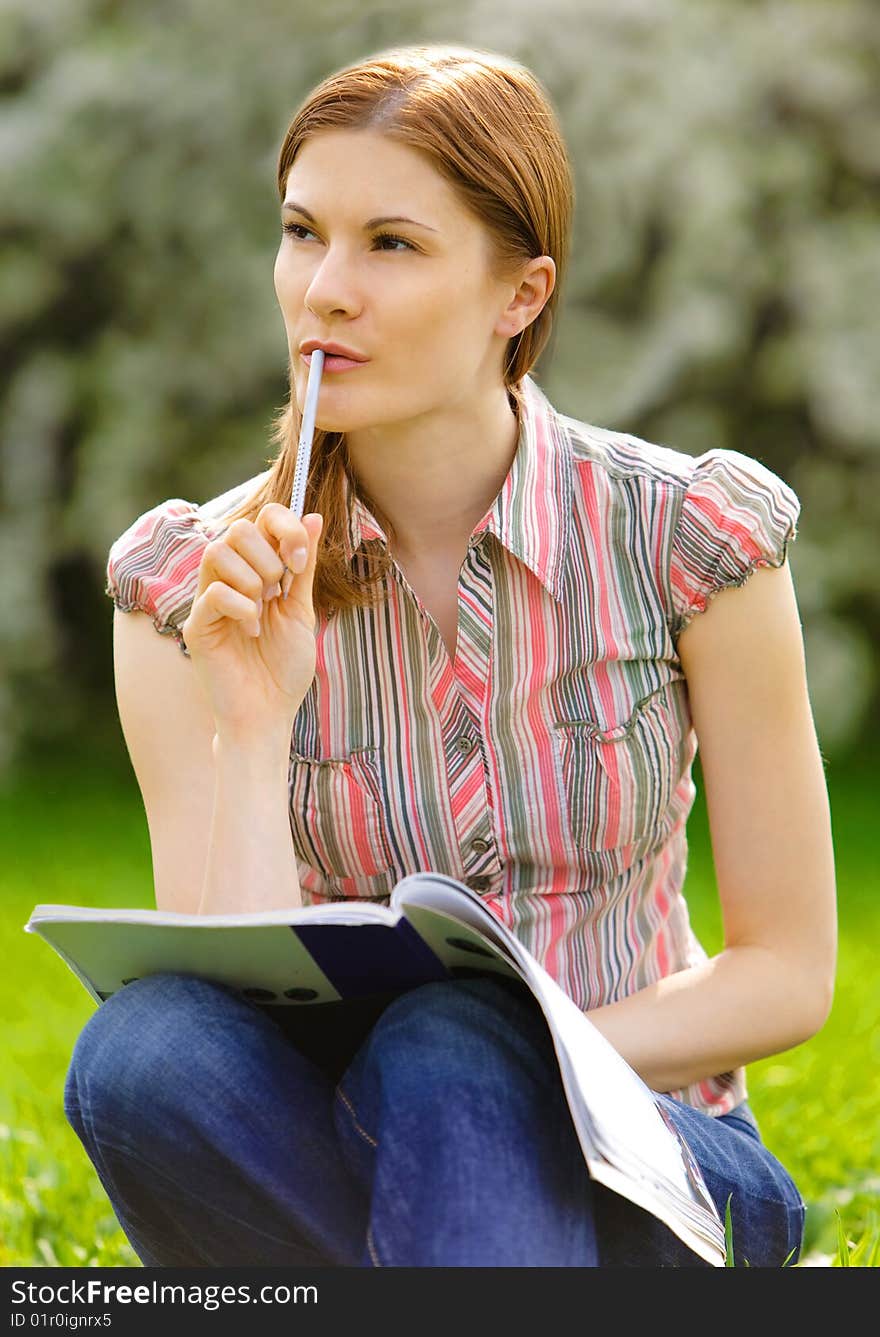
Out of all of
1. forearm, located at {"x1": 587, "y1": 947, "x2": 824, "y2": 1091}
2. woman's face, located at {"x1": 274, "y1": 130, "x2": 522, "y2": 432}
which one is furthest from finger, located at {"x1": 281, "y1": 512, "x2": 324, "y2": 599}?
forearm, located at {"x1": 587, "y1": 947, "x2": 824, "y2": 1091}

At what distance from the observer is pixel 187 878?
1824 millimetres

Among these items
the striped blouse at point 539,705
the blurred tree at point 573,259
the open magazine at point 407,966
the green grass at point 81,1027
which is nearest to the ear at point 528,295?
the striped blouse at point 539,705

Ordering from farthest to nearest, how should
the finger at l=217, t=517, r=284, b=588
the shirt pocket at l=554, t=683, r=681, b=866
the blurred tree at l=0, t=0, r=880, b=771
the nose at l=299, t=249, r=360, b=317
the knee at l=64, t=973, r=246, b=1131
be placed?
the blurred tree at l=0, t=0, r=880, b=771 < the shirt pocket at l=554, t=683, r=681, b=866 < the nose at l=299, t=249, r=360, b=317 < the finger at l=217, t=517, r=284, b=588 < the knee at l=64, t=973, r=246, b=1131

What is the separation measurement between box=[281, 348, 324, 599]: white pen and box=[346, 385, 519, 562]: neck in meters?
0.16

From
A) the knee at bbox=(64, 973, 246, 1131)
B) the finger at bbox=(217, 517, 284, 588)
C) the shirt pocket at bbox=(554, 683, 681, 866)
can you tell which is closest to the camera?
the knee at bbox=(64, 973, 246, 1131)

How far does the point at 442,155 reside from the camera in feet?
5.75

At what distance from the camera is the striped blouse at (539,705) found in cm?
182

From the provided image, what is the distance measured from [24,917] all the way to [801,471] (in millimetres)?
2465

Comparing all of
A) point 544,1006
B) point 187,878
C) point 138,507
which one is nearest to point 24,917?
point 138,507

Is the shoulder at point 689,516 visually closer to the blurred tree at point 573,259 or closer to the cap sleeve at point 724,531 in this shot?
the cap sleeve at point 724,531

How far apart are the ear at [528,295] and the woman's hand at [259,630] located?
352 millimetres

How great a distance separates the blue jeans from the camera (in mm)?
1359

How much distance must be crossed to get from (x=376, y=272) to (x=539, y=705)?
18.7 inches

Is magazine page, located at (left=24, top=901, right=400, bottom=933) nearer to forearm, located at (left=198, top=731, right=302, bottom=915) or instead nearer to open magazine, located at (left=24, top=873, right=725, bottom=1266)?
open magazine, located at (left=24, top=873, right=725, bottom=1266)
